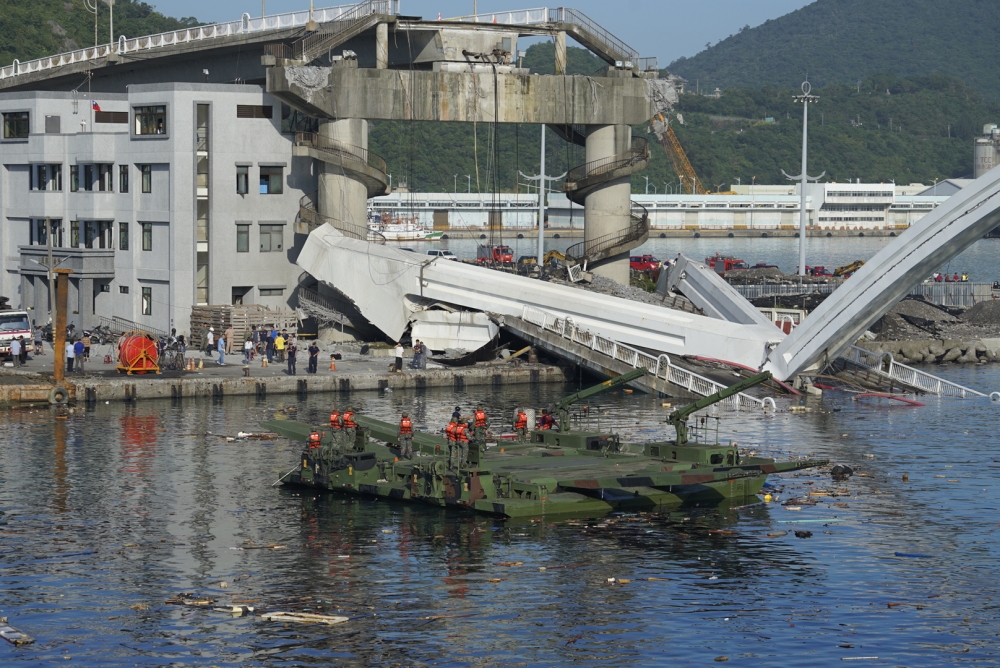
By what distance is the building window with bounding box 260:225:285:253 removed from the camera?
274 ft

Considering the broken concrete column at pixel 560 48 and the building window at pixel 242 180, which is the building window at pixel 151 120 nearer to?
the building window at pixel 242 180

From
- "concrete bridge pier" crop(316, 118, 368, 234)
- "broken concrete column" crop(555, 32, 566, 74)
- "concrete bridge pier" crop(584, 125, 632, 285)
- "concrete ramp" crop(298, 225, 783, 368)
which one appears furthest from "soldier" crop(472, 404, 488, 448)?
"broken concrete column" crop(555, 32, 566, 74)

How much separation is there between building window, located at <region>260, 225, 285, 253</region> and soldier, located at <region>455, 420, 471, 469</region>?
136 feet

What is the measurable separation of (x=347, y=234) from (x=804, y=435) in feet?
109

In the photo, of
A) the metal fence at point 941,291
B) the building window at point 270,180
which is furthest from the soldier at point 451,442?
the metal fence at point 941,291

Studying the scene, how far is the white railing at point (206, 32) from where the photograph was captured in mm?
86688

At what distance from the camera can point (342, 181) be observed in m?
82.3

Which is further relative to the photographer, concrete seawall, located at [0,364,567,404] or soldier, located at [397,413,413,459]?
concrete seawall, located at [0,364,567,404]

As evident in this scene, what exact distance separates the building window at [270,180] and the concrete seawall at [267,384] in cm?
1605

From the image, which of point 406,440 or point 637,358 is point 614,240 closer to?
point 637,358

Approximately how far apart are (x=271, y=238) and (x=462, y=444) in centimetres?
4203

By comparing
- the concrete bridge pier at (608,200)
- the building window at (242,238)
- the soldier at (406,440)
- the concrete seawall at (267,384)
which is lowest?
the soldier at (406,440)

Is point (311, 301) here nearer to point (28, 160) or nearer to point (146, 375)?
point (146, 375)

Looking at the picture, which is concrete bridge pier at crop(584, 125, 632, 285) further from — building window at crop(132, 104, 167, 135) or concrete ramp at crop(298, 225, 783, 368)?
building window at crop(132, 104, 167, 135)
